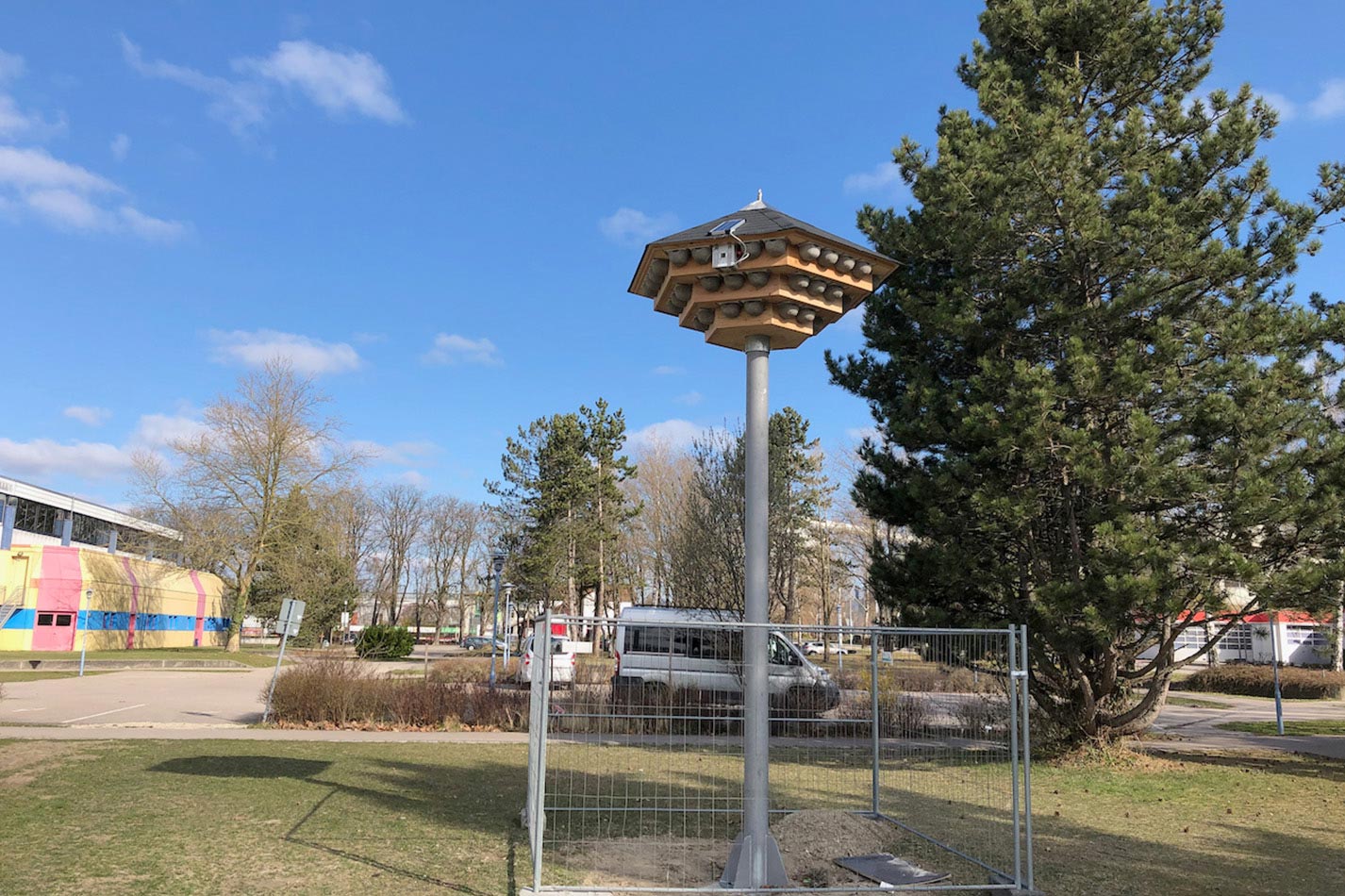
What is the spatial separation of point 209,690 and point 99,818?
20.0 metres

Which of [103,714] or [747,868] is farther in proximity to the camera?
[103,714]

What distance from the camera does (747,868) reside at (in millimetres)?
6590

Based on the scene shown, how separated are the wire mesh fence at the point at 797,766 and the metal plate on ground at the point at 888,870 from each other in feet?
0.09

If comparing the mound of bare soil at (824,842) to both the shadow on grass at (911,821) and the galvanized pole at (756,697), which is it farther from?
the shadow on grass at (911,821)

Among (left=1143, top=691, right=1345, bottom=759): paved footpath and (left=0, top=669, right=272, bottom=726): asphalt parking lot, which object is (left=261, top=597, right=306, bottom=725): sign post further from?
(left=1143, top=691, right=1345, bottom=759): paved footpath

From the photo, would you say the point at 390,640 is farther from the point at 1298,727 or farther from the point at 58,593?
the point at 1298,727

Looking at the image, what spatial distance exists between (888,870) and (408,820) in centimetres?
450

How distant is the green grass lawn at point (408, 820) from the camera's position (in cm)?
657

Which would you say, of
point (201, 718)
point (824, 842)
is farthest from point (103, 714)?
point (824, 842)

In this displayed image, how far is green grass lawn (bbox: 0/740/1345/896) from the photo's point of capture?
6574 mm

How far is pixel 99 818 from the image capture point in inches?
319

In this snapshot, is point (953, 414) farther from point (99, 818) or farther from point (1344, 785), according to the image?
point (99, 818)

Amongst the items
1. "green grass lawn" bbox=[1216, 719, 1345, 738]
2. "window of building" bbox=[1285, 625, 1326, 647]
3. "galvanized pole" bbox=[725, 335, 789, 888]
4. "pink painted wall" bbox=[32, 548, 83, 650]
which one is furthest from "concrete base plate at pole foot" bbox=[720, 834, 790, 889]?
"window of building" bbox=[1285, 625, 1326, 647]

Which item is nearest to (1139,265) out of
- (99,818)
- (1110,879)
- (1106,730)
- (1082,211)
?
(1082,211)
